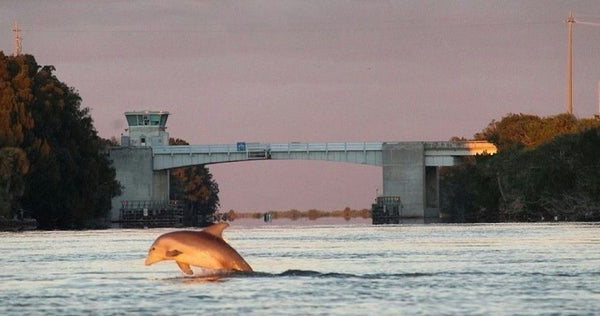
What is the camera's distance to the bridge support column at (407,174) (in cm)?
16975

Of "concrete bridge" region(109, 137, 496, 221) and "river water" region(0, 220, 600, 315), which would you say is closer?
"river water" region(0, 220, 600, 315)

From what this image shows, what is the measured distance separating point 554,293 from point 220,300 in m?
6.08

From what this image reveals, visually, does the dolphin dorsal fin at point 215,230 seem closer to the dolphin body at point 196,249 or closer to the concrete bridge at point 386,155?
the dolphin body at point 196,249

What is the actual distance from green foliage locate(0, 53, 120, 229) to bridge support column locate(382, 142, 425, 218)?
163 ft

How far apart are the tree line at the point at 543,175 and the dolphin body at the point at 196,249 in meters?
95.5

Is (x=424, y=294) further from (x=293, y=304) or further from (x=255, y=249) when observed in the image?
(x=255, y=249)

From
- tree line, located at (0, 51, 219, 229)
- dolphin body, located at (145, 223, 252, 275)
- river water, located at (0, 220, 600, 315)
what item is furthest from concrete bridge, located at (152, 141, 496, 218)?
dolphin body, located at (145, 223, 252, 275)

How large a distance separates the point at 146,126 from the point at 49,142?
77.7m

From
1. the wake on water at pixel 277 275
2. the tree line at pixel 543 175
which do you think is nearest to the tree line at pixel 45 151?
the tree line at pixel 543 175

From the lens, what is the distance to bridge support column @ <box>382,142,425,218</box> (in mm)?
169750

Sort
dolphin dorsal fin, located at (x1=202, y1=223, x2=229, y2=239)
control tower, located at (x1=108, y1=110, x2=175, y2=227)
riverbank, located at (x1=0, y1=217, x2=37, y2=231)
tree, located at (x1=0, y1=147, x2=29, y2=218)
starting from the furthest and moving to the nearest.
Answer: control tower, located at (x1=108, y1=110, x2=175, y2=227), riverbank, located at (x1=0, y1=217, x2=37, y2=231), tree, located at (x1=0, y1=147, x2=29, y2=218), dolphin dorsal fin, located at (x1=202, y1=223, x2=229, y2=239)

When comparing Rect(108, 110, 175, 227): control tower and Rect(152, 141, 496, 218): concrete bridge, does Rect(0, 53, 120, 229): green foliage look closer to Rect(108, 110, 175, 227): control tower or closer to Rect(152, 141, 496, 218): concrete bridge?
Rect(108, 110, 175, 227): control tower

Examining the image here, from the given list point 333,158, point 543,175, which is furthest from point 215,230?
point 333,158

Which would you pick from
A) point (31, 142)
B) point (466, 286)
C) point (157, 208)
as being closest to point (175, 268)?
point (466, 286)
